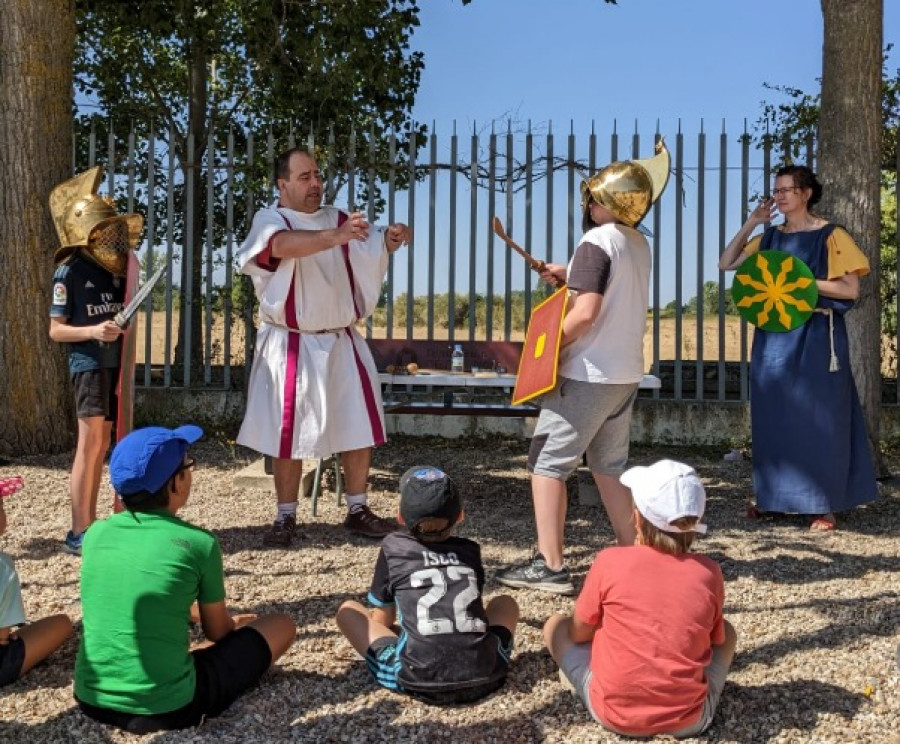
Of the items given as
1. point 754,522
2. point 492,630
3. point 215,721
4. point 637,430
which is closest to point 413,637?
point 492,630

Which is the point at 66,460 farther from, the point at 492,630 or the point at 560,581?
the point at 492,630

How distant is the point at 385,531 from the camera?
4.98 metres

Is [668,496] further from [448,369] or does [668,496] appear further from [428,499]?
[448,369]

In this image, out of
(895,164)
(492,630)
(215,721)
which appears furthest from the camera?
(895,164)

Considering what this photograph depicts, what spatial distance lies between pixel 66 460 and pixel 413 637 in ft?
15.5

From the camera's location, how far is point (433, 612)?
299 centimetres

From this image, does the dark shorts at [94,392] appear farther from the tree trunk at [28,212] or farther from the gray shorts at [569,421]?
the tree trunk at [28,212]

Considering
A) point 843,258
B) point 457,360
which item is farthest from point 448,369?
point 843,258

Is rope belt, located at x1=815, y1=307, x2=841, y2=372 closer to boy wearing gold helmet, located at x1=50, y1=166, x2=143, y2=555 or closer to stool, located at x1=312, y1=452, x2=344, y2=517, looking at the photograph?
stool, located at x1=312, y1=452, x2=344, y2=517

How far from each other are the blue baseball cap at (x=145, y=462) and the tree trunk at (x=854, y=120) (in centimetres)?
459

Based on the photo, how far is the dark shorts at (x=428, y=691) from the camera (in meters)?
3.01

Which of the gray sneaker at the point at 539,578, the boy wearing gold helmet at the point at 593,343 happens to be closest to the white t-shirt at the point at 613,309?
the boy wearing gold helmet at the point at 593,343

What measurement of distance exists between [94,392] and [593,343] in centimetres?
214

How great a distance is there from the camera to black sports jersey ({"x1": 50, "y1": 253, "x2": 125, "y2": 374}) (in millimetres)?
4555
